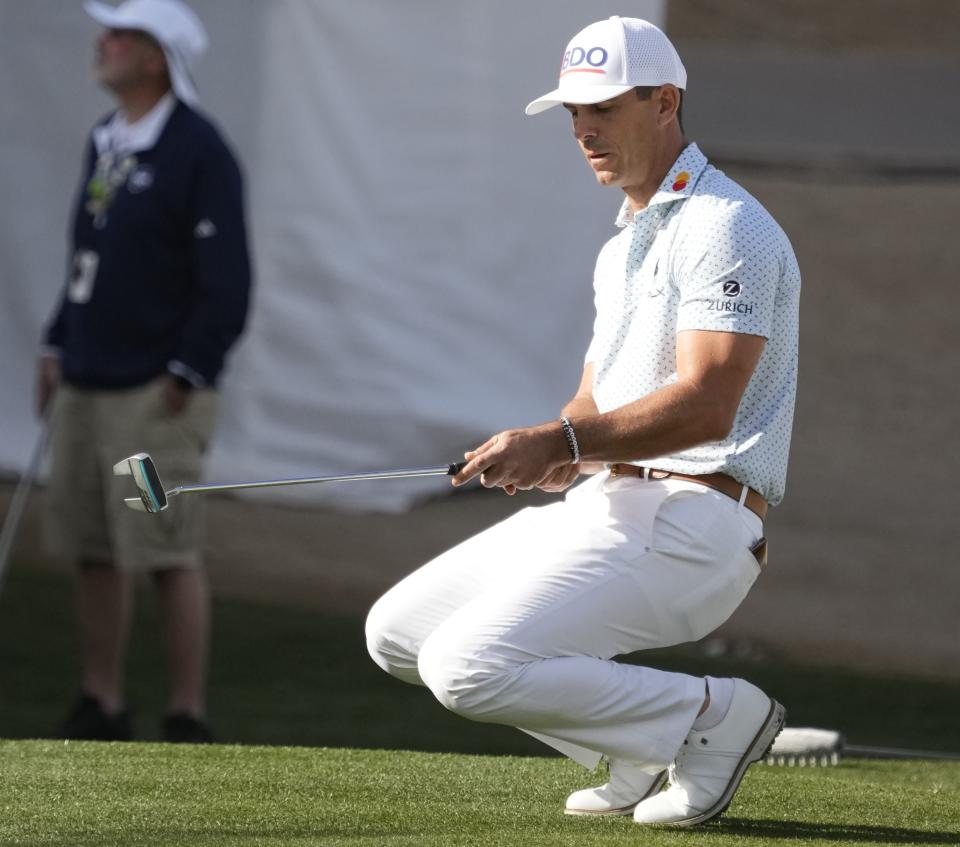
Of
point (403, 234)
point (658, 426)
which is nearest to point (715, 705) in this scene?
point (658, 426)

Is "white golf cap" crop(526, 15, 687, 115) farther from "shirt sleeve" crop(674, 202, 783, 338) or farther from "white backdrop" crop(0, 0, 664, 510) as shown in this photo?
"white backdrop" crop(0, 0, 664, 510)

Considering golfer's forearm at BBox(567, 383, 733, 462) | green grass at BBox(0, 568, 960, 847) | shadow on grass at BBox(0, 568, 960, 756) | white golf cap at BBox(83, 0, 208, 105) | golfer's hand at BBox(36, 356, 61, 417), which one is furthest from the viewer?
shadow on grass at BBox(0, 568, 960, 756)

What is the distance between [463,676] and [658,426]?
0.51 meters

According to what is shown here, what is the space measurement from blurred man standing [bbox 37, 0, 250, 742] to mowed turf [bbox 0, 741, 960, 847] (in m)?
1.03

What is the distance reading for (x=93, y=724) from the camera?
Answer: 16.8ft

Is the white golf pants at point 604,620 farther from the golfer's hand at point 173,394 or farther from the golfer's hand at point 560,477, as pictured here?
the golfer's hand at point 173,394

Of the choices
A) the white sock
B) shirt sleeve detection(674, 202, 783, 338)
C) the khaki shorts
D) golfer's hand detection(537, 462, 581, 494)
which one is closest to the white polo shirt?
shirt sleeve detection(674, 202, 783, 338)

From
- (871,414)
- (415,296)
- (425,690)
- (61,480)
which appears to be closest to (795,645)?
(871,414)

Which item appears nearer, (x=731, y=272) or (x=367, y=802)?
(x=731, y=272)

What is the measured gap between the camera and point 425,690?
21.4ft

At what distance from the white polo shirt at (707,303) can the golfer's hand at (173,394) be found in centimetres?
191

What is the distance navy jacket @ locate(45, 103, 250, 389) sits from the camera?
5180mm

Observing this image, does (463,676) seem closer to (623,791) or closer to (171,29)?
(623,791)

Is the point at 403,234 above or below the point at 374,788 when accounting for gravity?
above
